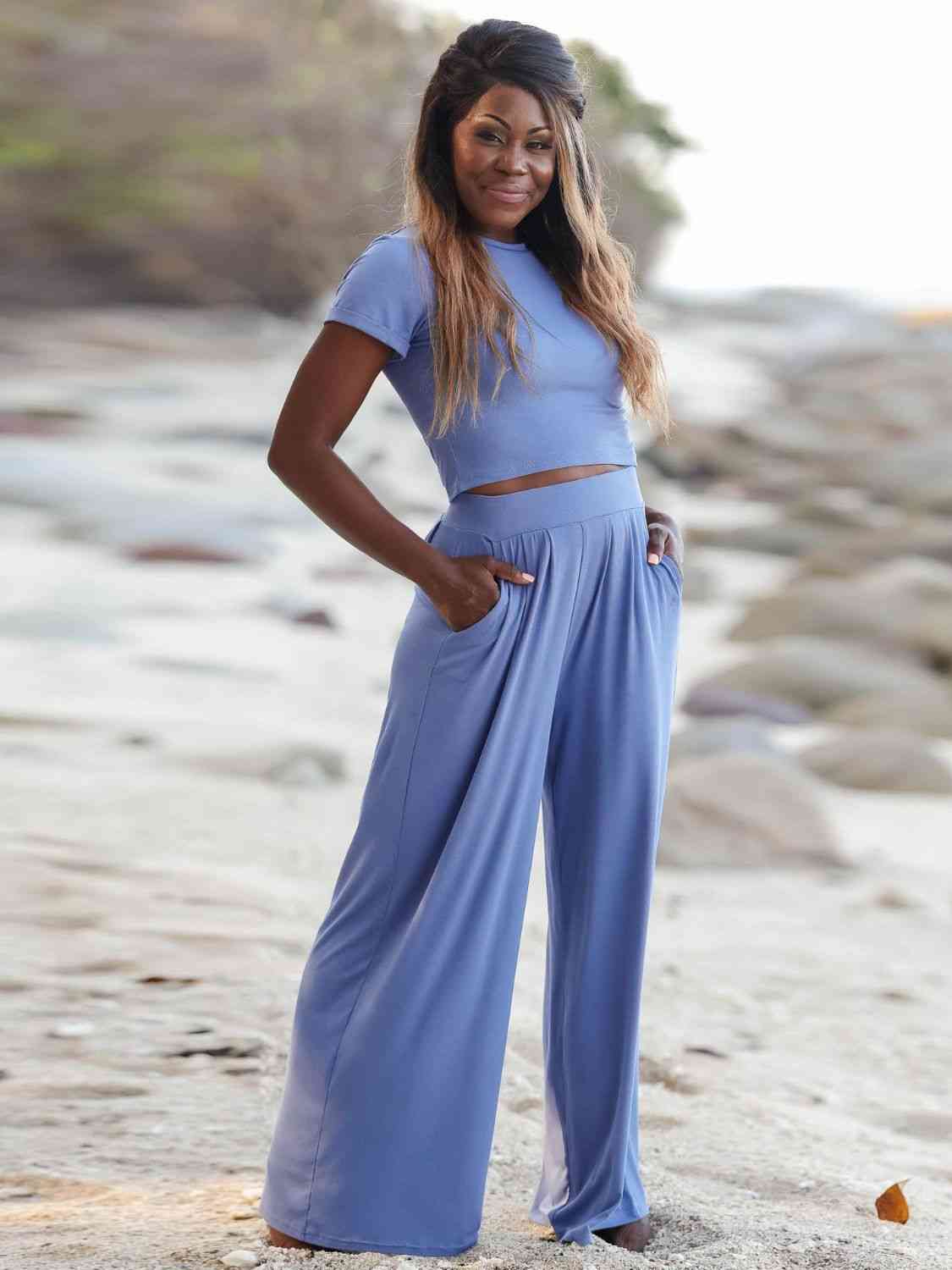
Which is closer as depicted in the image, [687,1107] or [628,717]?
[628,717]

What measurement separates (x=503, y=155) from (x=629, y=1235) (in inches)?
49.3

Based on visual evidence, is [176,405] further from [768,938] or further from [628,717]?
[628,717]

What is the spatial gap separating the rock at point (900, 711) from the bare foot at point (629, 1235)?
4.30 m

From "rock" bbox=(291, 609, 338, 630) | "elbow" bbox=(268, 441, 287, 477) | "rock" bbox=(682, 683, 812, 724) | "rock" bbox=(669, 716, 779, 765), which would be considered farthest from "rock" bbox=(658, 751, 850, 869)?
"elbow" bbox=(268, 441, 287, 477)

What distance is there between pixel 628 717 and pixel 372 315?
53 cm

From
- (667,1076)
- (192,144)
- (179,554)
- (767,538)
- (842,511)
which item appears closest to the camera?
(667,1076)

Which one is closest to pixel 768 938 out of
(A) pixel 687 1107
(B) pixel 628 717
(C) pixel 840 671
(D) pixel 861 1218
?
(A) pixel 687 1107

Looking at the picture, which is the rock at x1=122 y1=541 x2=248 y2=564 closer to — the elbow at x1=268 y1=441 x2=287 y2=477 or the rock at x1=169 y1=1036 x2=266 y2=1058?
the rock at x1=169 y1=1036 x2=266 y2=1058

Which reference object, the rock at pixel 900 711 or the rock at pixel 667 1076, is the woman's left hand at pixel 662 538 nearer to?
the rock at pixel 667 1076

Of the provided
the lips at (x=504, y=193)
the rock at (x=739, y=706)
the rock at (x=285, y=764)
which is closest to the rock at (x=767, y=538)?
the rock at (x=739, y=706)

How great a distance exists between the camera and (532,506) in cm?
189

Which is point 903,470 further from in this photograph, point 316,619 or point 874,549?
point 316,619

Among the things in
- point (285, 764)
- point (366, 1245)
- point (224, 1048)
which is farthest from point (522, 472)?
point (285, 764)

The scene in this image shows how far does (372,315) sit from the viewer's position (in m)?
1.78
